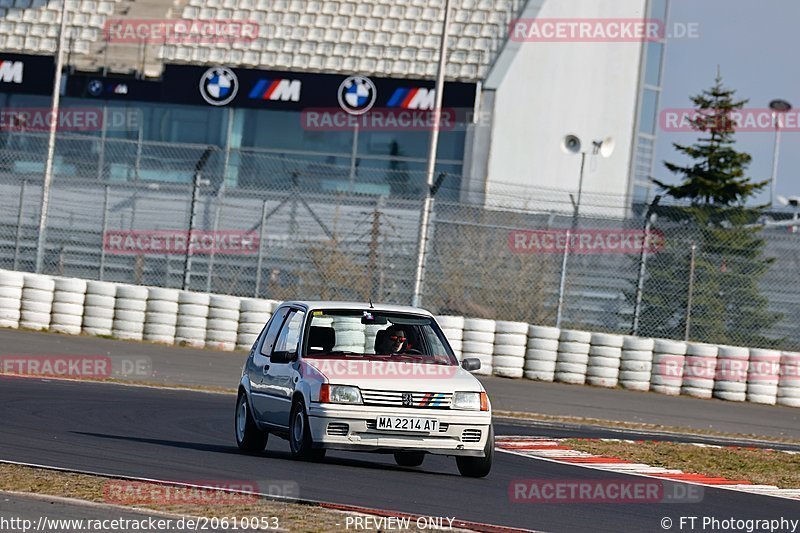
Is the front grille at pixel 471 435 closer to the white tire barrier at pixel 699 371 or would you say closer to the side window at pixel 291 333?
the side window at pixel 291 333

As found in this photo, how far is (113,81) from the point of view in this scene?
34844mm

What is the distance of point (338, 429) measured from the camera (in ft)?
33.7

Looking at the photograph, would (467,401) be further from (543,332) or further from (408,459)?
(543,332)

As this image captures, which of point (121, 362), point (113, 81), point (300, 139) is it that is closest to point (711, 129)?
point (300, 139)

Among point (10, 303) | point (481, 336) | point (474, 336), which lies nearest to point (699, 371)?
point (481, 336)

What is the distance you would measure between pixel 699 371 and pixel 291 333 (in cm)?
1138

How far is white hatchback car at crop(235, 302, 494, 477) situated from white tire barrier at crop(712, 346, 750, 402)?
10933 mm

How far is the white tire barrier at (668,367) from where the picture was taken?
2166cm

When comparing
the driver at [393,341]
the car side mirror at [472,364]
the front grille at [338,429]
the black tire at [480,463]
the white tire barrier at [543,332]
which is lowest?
the black tire at [480,463]

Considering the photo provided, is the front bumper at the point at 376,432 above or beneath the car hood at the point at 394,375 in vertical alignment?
beneath

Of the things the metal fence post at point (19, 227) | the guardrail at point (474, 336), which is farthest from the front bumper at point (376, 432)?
the metal fence post at point (19, 227)

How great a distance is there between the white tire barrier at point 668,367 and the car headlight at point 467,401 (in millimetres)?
11583

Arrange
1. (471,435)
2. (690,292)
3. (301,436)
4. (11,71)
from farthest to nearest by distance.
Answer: (11,71) → (690,292) → (301,436) → (471,435)

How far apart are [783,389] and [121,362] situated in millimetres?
9747
